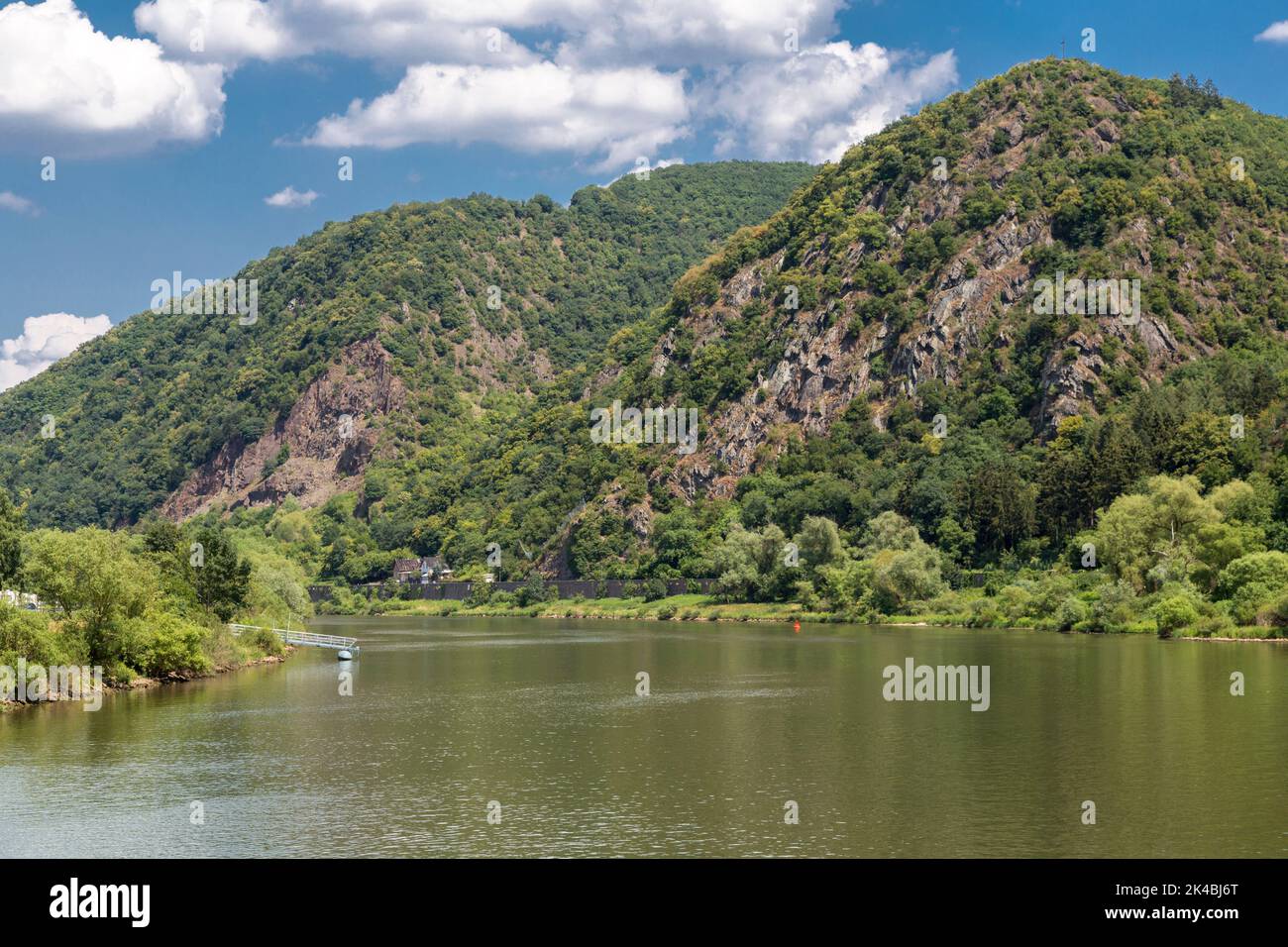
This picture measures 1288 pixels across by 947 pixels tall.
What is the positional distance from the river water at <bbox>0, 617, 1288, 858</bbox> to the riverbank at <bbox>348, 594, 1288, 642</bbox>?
17688 mm

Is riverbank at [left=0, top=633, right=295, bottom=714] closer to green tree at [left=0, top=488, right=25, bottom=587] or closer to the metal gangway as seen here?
the metal gangway

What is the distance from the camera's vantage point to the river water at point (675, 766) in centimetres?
3622

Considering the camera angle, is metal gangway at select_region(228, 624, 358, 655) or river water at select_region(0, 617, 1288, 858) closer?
river water at select_region(0, 617, 1288, 858)

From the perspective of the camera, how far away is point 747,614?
15512cm

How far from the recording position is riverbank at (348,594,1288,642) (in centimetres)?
10112

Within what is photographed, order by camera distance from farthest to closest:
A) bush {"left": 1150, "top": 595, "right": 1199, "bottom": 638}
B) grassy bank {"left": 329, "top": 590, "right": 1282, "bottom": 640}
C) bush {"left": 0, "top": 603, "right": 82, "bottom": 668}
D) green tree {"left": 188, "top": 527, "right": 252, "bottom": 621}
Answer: grassy bank {"left": 329, "top": 590, "right": 1282, "bottom": 640} → bush {"left": 1150, "top": 595, "right": 1199, "bottom": 638} → green tree {"left": 188, "top": 527, "right": 252, "bottom": 621} → bush {"left": 0, "top": 603, "right": 82, "bottom": 668}

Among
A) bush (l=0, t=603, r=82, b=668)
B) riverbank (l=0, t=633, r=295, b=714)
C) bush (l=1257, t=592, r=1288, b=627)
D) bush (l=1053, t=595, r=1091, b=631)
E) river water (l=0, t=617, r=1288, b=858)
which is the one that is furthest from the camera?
bush (l=1053, t=595, r=1091, b=631)

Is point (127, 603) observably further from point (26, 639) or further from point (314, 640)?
point (314, 640)

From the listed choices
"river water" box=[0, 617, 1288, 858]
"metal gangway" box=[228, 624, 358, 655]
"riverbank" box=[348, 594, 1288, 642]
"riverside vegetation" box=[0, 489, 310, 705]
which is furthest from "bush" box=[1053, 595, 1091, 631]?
"riverside vegetation" box=[0, 489, 310, 705]

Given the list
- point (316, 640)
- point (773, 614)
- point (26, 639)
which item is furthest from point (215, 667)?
point (773, 614)

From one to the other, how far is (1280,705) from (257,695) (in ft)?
168
